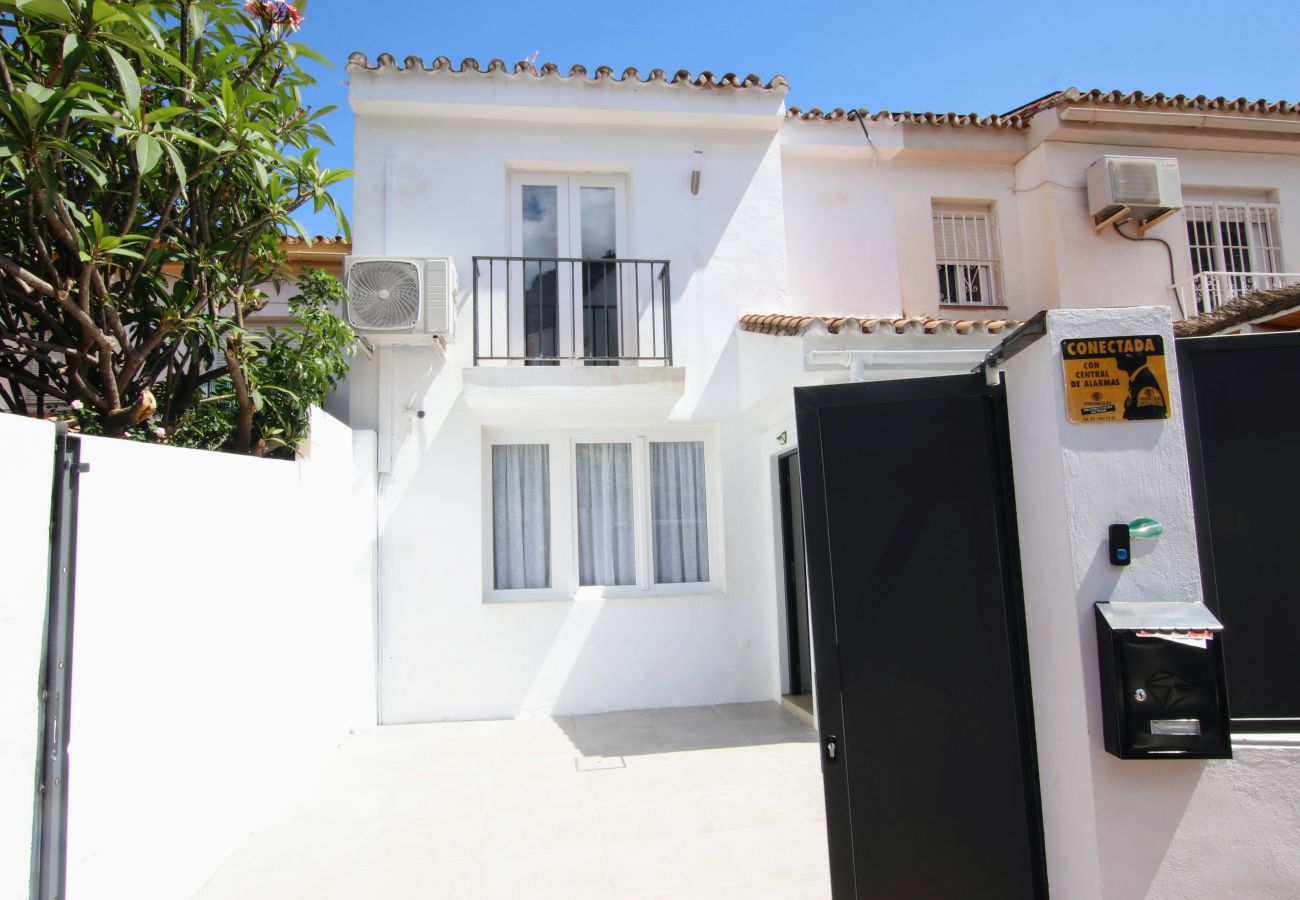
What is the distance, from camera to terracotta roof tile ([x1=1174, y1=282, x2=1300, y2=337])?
5395 millimetres

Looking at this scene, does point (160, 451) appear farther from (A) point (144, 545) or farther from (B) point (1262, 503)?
(B) point (1262, 503)

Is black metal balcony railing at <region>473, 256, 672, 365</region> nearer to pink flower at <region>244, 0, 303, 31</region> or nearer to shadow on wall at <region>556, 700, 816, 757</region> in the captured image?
pink flower at <region>244, 0, 303, 31</region>

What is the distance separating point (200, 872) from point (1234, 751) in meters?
5.16

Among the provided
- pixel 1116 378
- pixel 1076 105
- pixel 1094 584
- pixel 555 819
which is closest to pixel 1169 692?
pixel 1094 584

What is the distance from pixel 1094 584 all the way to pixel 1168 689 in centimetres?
41

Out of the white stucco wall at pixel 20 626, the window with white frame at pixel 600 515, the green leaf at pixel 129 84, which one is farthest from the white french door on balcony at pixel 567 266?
the white stucco wall at pixel 20 626

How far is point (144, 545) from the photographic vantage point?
145 inches

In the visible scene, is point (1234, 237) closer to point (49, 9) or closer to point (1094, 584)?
point (1094, 584)

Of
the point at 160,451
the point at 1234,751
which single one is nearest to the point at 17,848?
the point at 160,451

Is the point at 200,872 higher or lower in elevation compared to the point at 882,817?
lower

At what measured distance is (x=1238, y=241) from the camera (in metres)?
9.55

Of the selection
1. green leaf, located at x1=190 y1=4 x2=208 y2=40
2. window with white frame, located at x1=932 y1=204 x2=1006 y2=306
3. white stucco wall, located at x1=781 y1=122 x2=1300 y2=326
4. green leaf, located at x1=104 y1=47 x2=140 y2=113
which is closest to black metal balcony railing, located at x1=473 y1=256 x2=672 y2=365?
white stucco wall, located at x1=781 y1=122 x2=1300 y2=326

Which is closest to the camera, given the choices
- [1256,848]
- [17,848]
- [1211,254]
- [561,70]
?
[1256,848]

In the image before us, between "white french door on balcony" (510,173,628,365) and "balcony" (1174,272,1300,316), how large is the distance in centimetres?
704
